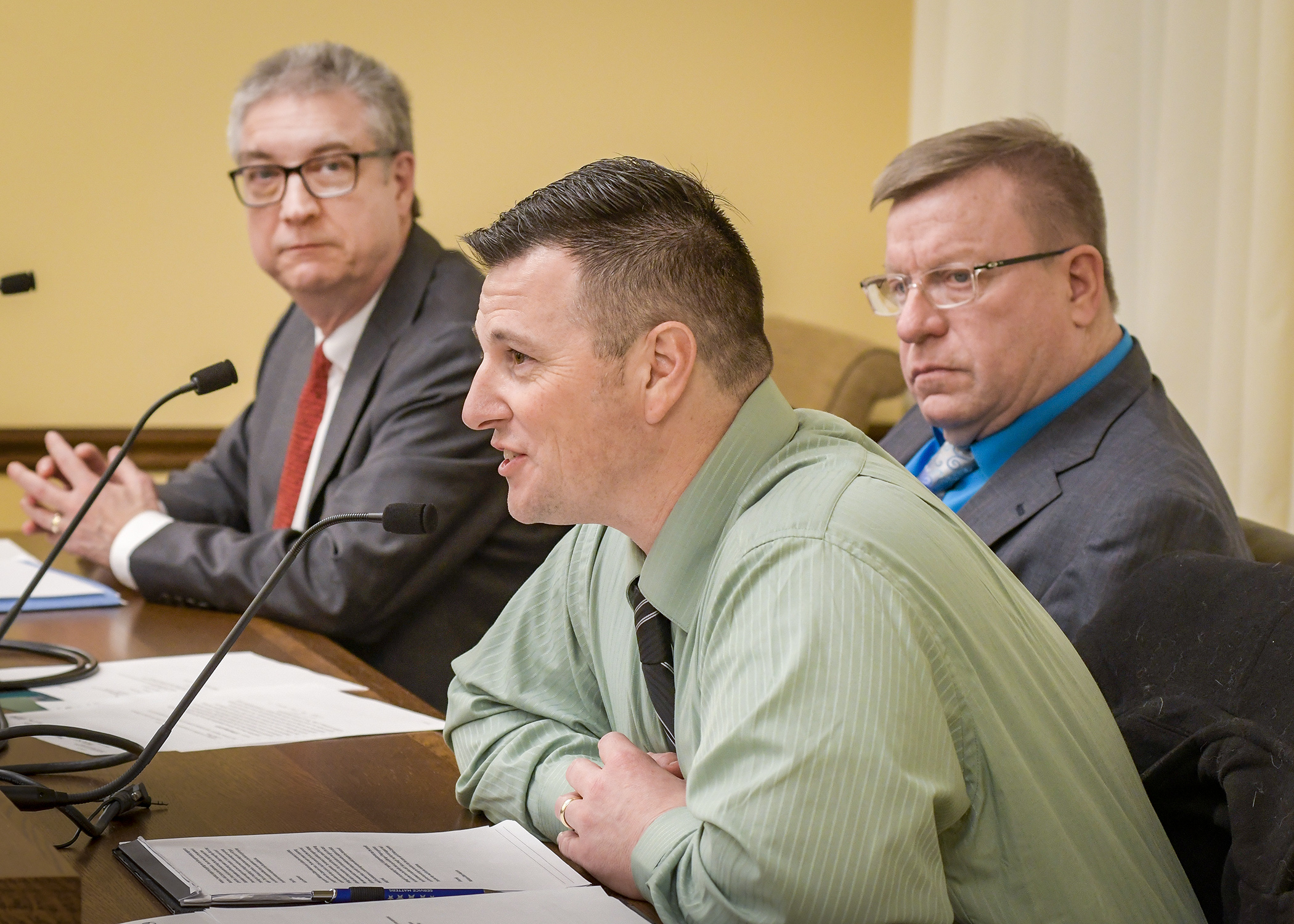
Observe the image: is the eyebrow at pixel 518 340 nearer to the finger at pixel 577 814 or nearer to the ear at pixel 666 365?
the ear at pixel 666 365

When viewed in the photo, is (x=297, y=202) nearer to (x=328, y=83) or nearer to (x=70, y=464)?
(x=328, y=83)

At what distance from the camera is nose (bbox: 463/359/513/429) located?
1050 millimetres

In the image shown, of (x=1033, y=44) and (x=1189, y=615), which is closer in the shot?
(x=1189, y=615)

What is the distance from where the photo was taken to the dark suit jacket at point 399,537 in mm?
1831

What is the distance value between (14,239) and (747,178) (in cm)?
190

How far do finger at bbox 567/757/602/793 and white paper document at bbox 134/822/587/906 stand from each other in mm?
56

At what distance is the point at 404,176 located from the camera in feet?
7.51

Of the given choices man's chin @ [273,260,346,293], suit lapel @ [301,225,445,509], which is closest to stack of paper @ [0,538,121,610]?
suit lapel @ [301,225,445,509]

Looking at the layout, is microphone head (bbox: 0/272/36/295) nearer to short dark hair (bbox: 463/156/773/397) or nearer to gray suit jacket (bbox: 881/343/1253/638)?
short dark hair (bbox: 463/156/773/397)

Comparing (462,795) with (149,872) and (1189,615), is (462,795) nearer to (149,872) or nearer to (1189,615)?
(149,872)

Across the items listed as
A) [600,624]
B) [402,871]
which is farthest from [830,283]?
[402,871]

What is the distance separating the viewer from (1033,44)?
2629mm

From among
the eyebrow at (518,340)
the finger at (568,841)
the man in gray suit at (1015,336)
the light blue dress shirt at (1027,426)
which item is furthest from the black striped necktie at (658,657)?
the light blue dress shirt at (1027,426)

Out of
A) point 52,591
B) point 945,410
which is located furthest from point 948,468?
point 52,591
